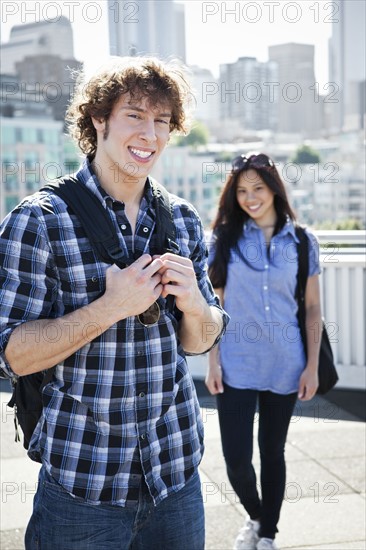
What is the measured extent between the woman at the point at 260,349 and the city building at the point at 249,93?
3.95 metres

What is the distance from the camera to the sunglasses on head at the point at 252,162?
375cm

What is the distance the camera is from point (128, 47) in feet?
25.9

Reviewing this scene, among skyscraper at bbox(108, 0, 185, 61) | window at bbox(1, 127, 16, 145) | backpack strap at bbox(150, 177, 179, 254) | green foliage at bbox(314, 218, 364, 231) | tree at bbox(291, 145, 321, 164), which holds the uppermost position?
skyscraper at bbox(108, 0, 185, 61)

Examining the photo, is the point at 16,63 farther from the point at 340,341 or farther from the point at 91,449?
the point at 91,449

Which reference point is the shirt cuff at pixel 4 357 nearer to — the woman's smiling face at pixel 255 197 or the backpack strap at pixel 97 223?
the backpack strap at pixel 97 223

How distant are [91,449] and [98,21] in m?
6.64

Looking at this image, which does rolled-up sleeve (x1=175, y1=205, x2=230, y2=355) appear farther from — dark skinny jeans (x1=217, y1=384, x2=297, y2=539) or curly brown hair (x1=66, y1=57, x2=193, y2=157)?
dark skinny jeans (x1=217, y1=384, x2=297, y2=539)

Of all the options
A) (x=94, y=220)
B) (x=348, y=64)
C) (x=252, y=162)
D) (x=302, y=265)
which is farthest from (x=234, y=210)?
(x=348, y=64)

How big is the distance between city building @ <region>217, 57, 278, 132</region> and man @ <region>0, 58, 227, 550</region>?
5508 mm

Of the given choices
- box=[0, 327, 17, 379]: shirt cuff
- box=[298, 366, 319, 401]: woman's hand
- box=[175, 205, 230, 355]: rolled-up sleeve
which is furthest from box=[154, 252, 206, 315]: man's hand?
box=[298, 366, 319, 401]: woman's hand

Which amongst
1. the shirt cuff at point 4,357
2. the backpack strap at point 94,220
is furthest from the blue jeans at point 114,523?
the backpack strap at point 94,220

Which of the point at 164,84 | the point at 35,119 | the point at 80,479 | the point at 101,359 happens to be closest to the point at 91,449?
the point at 80,479

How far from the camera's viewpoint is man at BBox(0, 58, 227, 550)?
1.82 meters

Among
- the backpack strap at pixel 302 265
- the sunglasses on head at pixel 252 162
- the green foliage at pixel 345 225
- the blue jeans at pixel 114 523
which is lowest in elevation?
the blue jeans at pixel 114 523
